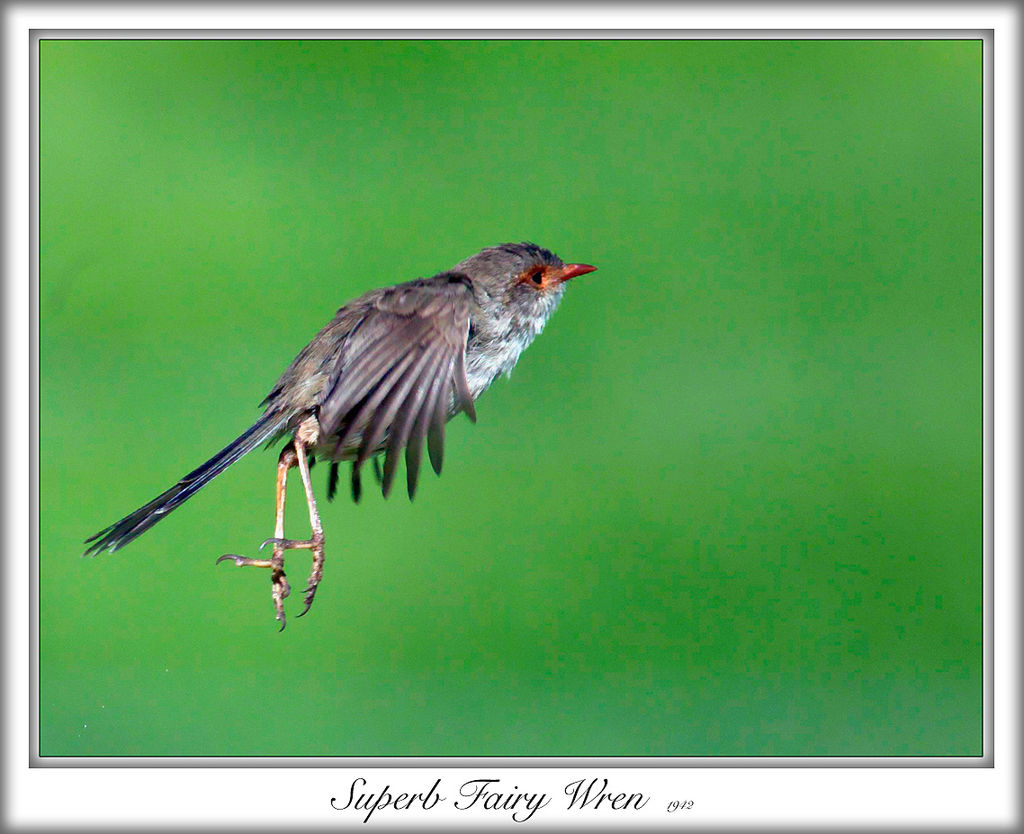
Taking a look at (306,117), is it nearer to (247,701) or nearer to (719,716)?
(247,701)

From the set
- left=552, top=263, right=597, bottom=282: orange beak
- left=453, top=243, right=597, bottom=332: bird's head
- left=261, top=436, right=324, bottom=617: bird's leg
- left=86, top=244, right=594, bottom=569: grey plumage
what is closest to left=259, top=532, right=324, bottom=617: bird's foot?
left=261, top=436, right=324, bottom=617: bird's leg

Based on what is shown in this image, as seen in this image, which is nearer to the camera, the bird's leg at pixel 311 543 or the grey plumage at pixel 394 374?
the bird's leg at pixel 311 543

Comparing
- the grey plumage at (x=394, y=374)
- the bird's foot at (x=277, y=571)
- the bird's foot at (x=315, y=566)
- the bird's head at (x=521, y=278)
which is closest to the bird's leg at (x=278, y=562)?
the bird's foot at (x=277, y=571)

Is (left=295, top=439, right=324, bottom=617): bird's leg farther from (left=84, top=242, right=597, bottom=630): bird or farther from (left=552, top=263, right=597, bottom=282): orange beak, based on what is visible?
(left=552, top=263, right=597, bottom=282): orange beak

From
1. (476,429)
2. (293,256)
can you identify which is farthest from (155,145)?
(476,429)

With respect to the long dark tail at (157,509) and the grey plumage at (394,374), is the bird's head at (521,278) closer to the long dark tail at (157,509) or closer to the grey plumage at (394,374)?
the grey plumage at (394,374)

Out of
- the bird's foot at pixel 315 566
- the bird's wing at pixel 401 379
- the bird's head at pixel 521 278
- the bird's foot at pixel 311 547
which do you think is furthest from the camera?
the bird's head at pixel 521 278

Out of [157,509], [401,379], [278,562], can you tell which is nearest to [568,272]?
[401,379]

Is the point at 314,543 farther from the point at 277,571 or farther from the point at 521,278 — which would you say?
the point at 521,278
